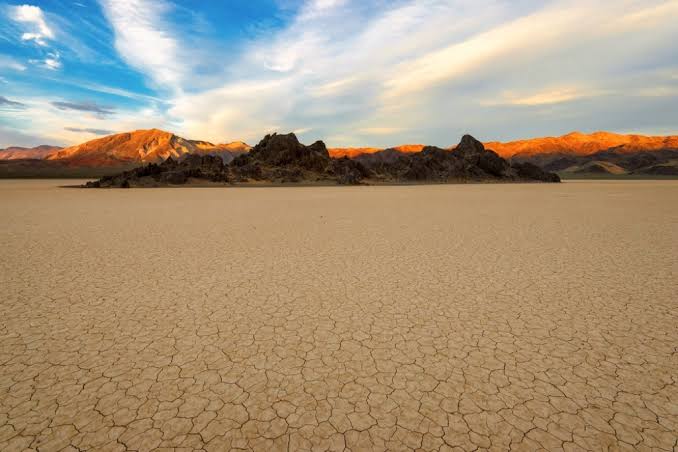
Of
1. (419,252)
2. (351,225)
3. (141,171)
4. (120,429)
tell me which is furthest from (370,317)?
(141,171)

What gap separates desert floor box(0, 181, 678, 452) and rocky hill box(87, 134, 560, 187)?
56.7 m

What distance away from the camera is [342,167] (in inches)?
3046

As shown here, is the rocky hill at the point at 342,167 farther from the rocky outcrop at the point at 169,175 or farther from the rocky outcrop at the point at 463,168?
the rocky outcrop at the point at 169,175

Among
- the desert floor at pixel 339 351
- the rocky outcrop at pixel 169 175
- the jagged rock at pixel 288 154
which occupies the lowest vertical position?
the desert floor at pixel 339 351

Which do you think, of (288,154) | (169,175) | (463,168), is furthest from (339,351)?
(463,168)

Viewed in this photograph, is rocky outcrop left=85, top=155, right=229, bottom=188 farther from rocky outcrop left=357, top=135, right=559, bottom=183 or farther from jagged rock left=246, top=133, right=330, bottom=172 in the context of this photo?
rocky outcrop left=357, top=135, right=559, bottom=183

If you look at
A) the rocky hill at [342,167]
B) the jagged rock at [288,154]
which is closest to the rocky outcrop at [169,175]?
the rocky hill at [342,167]

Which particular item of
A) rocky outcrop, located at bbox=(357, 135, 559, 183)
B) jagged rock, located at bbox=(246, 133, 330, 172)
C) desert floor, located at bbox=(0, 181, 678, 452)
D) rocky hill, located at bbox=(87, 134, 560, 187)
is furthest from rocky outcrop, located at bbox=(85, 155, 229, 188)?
desert floor, located at bbox=(0, 181, 678, 452)

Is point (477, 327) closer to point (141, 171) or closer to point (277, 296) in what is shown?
point (277, 296)

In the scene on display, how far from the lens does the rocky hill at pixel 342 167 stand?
66.9 meters

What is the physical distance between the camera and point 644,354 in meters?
Answer: 3.99

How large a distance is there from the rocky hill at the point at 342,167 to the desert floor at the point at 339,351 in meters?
56.7

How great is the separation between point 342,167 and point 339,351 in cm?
7475

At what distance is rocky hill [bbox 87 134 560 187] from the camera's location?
219 feet
